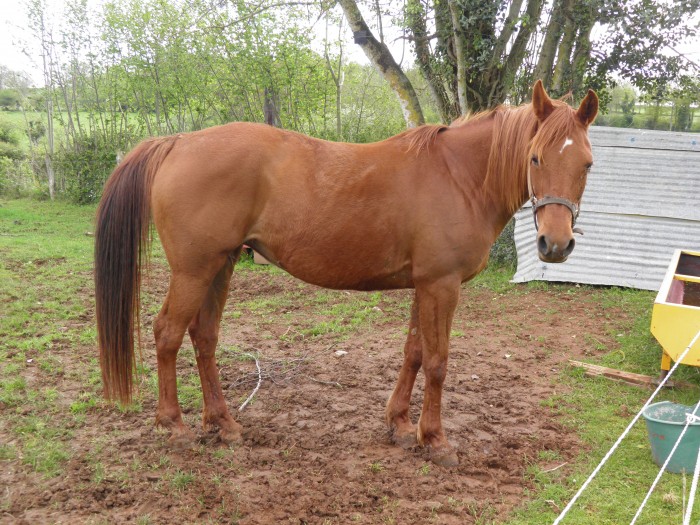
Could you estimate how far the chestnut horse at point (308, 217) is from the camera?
3066 mm

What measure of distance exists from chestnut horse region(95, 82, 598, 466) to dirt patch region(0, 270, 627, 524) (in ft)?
1.03

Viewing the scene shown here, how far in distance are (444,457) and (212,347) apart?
68.2 inches

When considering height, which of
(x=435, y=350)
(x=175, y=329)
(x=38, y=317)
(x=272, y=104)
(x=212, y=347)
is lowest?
(x=38, y=317)

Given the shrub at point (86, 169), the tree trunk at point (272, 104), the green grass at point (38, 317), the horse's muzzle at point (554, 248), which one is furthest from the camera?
the shrub at point (86, 169)

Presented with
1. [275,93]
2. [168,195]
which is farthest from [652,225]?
[275,93]

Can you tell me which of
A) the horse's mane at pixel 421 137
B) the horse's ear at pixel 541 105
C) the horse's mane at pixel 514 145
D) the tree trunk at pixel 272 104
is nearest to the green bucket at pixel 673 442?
the horse's mane at pixel 514 145

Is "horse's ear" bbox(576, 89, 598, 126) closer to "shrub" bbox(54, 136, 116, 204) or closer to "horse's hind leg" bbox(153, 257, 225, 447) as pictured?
"horse's hind leg" bbox(153, 257, 225, 447)

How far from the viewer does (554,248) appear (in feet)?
8.95

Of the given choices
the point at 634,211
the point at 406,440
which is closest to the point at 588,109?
the point at 406,440

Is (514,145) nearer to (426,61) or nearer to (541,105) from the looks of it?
(541,105)

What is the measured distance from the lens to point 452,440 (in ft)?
11.7

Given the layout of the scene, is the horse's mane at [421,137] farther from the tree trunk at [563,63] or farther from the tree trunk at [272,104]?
the tree trunk at [272,104]

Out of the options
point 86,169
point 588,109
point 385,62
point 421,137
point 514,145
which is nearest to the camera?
point 588,109

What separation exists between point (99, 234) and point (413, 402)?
2695 millimetres
